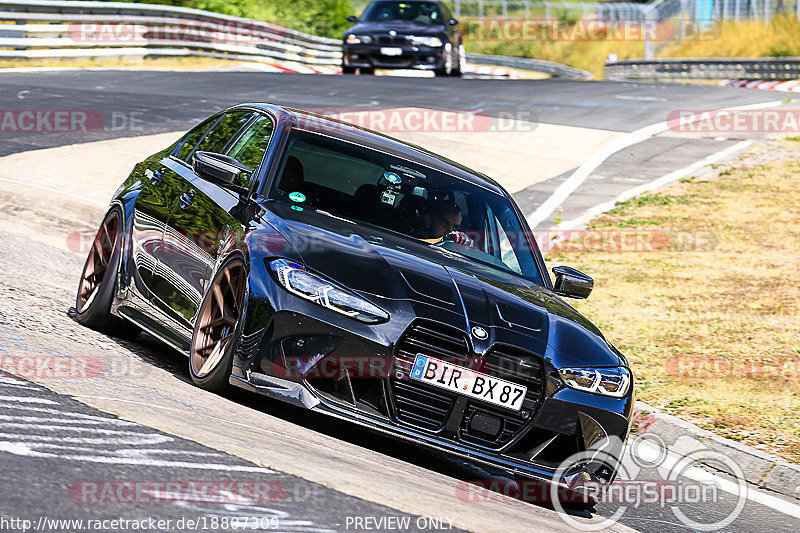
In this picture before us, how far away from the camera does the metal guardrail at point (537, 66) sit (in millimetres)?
46344

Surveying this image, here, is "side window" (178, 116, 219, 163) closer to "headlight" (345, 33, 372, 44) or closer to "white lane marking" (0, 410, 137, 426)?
"white lane marking" (0, 410, 137, 426)

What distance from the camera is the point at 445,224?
22.7 ft

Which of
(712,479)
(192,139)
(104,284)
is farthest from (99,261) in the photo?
(712,479)

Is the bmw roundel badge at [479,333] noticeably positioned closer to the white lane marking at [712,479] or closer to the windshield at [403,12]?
the white lane marking at [712,479]

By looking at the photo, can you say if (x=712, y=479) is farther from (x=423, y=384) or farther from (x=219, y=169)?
(x=219, y=169)

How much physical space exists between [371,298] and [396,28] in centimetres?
2291

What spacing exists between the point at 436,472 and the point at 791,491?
7.60 ft

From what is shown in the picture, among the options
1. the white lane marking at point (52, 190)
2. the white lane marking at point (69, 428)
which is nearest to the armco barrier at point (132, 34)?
the white lane marking at point (52, 190)

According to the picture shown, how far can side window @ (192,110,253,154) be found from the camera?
749 centimetres

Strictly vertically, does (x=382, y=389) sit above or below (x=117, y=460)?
below

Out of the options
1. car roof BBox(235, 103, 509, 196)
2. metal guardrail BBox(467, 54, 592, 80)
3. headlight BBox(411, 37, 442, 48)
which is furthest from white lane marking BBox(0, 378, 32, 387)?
metal guardrail BBox(467, 54, 592, 80)

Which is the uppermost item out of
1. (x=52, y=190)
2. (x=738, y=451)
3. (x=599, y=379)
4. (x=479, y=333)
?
(x=479, y=333)

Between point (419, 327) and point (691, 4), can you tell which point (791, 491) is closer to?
point (419, 327)

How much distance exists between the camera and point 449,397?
215 inches
